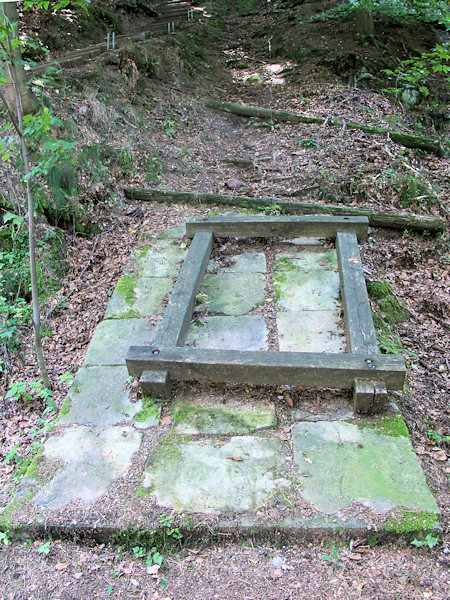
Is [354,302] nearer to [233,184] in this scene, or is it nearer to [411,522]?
[411,522]

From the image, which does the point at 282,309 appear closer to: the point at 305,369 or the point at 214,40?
the point at 305,369

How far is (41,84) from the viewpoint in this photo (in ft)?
21.3

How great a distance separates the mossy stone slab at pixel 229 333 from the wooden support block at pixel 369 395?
89 cm

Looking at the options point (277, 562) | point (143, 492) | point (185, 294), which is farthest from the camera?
point (185, 294)

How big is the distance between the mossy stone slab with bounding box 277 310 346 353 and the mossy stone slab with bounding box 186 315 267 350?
171mm

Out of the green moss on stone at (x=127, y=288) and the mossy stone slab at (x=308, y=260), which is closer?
the green moss on stone at (x=127, y=288)

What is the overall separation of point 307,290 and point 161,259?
164 centimetres

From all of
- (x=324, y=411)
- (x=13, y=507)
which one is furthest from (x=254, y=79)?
(x=13, y=507)

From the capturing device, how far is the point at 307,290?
432 cm

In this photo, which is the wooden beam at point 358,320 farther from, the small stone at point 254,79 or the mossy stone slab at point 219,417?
the small stone at point 254,79

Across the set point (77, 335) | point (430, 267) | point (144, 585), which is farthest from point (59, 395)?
point (430, 267)

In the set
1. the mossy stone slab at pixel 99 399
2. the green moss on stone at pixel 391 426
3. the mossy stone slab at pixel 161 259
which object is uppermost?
the mossy stone slab at pixel 161 259

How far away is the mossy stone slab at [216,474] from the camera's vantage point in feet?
8.24

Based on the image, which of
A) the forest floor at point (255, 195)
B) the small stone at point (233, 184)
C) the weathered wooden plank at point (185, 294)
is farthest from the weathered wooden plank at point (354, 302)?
the small stone at point (233, 184)
